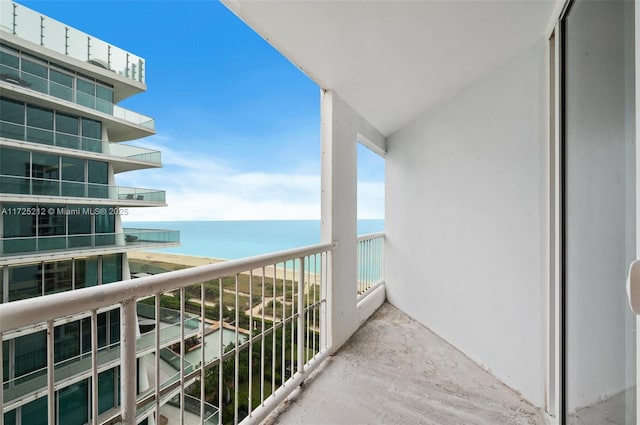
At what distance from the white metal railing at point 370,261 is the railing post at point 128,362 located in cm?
248

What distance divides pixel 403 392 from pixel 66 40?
7.58 ft

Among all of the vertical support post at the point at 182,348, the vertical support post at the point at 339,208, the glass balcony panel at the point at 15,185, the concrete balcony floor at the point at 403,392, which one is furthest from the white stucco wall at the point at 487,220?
the glass balcony panel at the point at 15,185

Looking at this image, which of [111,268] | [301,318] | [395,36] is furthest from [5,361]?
[395,36]

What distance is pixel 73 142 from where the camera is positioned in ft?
2.18

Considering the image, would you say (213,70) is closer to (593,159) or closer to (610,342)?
(593,159)

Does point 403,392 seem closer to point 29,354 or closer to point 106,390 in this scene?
point 106,390

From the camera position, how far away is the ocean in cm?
87

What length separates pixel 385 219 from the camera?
3756 millimetres

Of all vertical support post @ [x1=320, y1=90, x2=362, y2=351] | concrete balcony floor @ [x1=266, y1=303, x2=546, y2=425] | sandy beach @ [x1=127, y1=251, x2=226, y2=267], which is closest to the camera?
sandy beach @ [x1=127, y1=251, x2=226, y2=267]

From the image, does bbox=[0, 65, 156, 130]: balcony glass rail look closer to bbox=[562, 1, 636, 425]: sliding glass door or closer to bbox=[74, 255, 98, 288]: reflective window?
bbox=[74, 255, 98, 288]: reflective window

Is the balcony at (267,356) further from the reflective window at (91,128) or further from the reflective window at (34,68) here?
the reflective window at (34,68)

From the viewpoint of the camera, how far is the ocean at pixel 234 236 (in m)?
0.87

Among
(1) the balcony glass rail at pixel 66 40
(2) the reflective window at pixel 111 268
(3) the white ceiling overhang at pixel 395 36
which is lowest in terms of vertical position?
(2) the reflective window at pixel 111 268

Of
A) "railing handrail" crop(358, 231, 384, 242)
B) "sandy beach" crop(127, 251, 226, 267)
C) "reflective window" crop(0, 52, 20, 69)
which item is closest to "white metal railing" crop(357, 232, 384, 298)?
"railing handrail" crop(358, 231, 384, 242)
